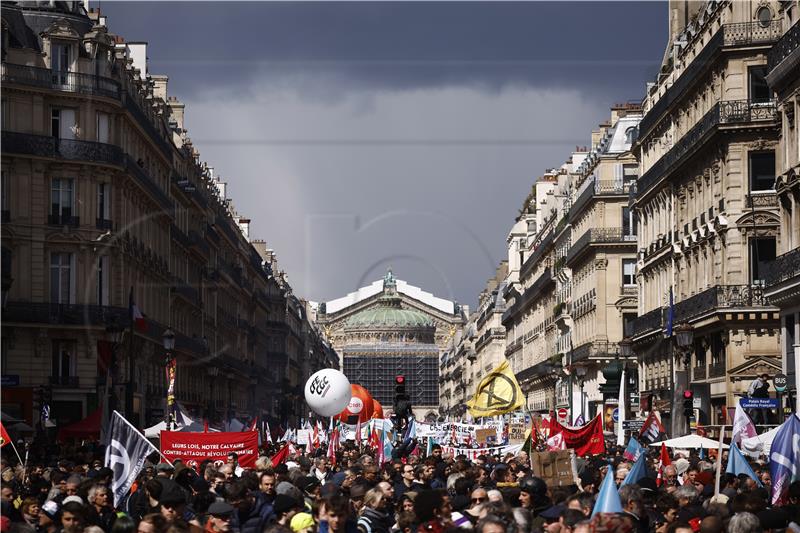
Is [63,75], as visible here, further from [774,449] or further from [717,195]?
[774,449]

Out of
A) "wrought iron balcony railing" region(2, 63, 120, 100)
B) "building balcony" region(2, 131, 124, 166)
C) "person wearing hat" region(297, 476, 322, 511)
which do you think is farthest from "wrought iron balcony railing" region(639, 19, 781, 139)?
"person wearing hat" region(297, 476, 322, 511)

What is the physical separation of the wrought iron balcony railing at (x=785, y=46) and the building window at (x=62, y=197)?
22113 millimetres

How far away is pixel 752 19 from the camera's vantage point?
43219 mm

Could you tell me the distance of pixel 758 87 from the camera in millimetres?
43719

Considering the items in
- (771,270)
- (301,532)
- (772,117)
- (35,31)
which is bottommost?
(301,532)

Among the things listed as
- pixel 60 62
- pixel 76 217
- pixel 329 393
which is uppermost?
pixel 60 62

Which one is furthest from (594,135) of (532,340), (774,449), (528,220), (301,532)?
(301,532)

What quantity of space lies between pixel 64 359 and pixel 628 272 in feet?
95.1

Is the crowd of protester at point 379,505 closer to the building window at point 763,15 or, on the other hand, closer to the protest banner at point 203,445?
the protest banner at point 203,445

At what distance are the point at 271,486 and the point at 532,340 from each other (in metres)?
85.6

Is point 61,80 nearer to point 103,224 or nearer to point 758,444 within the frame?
point 103,224

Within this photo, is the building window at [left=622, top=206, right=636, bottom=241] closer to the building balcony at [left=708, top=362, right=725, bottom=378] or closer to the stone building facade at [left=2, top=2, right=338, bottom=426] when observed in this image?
the stone building facade at [left=2, top=2, right=338, bottom=426]

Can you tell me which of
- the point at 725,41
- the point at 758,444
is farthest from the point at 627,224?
the point at 758,444

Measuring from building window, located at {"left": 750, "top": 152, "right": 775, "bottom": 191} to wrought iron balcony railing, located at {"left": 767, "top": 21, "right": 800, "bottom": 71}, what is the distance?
7.50 metres
